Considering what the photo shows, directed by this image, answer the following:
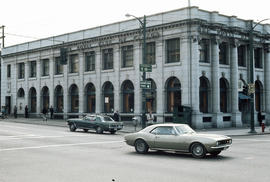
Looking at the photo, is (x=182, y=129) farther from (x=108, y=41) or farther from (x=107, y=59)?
(x=107, y=59)

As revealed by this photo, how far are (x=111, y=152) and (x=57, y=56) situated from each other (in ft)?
116

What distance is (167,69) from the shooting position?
38.0 metres

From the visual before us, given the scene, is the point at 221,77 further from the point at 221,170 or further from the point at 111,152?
the point at 221,170

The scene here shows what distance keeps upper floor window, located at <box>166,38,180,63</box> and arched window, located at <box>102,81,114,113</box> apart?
29.3 feet

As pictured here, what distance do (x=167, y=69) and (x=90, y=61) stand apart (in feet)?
41.0

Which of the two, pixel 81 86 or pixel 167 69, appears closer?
pixel 167 69

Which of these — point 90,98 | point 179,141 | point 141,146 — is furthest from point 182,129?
point 90,98

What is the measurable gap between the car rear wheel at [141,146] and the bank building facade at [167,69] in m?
18.0

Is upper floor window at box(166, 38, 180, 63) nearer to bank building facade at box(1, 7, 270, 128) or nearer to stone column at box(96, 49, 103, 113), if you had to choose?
Answer: bank building facade at box(1, 7, 270, 128)

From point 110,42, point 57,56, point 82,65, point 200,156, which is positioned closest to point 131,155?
point 200,156

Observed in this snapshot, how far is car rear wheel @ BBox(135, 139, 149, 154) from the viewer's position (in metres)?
16.8

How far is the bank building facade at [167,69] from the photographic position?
36.7 metres

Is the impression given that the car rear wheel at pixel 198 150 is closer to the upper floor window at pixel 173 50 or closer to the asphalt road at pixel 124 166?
the asphalt road at pixel 124 166

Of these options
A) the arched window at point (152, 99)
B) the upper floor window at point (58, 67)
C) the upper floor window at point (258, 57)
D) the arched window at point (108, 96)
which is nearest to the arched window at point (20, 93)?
the upper floor window at point (58, 67)
